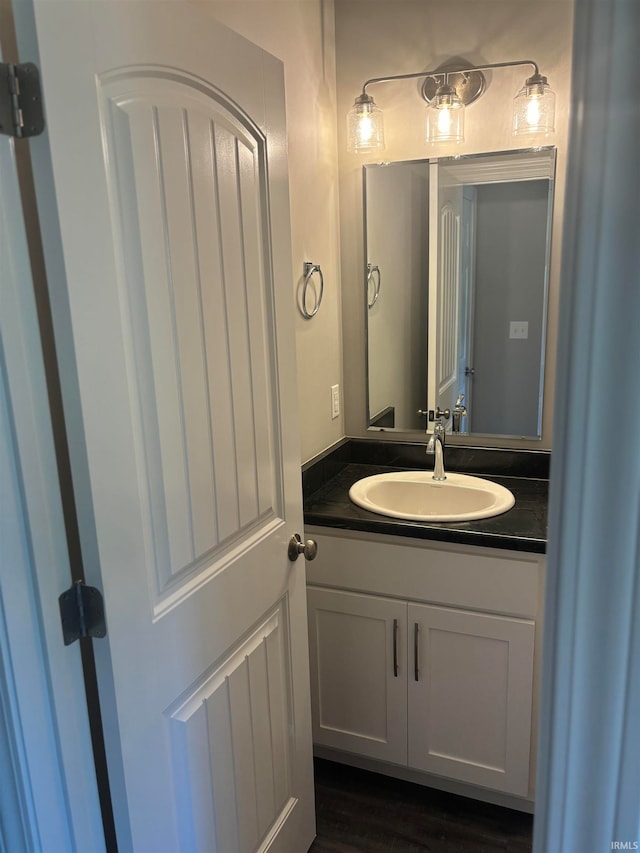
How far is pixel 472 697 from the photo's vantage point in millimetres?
1723

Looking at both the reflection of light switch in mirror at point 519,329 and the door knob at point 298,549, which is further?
the reflection of light switch in mirror at point 519,329

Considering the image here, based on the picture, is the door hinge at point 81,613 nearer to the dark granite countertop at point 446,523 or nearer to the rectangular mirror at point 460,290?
the dark granite countertop at point 446,523

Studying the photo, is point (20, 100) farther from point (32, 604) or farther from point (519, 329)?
point (519, 329)

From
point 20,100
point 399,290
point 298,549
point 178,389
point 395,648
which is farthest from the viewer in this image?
point 399,290

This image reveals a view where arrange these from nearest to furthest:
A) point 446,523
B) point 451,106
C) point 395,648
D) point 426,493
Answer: point 446,523
point 395,648
point 451,106
point 426,493

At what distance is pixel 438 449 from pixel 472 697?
0.74 metres

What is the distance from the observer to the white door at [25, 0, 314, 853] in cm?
84

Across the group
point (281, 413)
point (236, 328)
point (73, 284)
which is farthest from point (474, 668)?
point (73, 284)

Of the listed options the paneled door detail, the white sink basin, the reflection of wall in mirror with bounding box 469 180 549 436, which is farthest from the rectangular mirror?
the paneled door detail

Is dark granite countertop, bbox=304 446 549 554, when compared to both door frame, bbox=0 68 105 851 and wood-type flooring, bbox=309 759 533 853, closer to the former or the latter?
wood-type flooring, bbox=309 759 533 853

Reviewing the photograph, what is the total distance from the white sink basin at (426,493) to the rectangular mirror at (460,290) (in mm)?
234

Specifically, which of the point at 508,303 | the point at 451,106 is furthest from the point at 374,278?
the point at 451,106

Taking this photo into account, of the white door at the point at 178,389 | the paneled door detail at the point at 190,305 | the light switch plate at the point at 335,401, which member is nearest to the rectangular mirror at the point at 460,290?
the light switch plate at the point at 335,401

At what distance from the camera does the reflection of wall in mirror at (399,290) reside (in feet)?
→ 6.88
